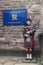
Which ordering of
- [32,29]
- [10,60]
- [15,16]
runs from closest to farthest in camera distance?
1. [32,29]
2. [10,60]
3. [15,16]

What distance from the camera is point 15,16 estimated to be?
8102 mm

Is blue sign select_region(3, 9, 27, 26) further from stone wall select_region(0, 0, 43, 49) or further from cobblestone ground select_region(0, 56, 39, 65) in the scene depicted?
cobblestone ground select_region(0, 56, 39, 65)

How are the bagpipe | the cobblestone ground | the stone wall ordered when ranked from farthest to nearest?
the stone wall, the bagpipe, the cobblestone ground

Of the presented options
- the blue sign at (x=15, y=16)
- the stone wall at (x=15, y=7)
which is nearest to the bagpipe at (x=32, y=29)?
the stone wall at (x=15, y=7)

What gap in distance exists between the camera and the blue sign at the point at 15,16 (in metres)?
8.06

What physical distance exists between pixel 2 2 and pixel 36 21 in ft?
4.19

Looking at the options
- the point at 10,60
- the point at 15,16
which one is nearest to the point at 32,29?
the point at 15,16

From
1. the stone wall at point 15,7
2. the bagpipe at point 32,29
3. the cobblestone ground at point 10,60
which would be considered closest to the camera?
the cobblestone ground at point 10,60

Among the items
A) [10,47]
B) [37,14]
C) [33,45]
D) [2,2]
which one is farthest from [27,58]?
[2,2]

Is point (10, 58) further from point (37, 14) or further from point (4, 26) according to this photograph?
point (37, 14)

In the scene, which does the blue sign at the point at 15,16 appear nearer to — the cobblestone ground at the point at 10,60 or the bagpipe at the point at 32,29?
the bagpipe at the point at 32,29

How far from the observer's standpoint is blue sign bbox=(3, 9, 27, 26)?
8062 mm

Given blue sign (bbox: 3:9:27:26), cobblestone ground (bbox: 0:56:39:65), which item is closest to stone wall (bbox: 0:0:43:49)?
blue sign (bbox: 3:9:27:26)

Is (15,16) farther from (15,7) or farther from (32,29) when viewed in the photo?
(32,29)
